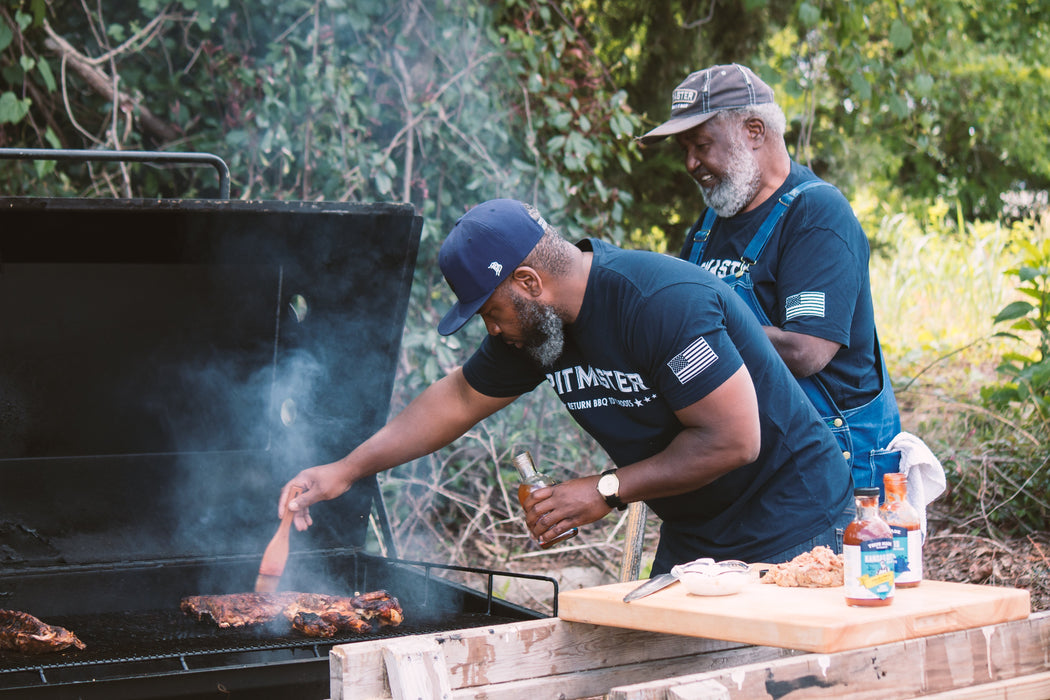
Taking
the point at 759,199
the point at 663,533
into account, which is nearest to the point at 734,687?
the point at 663,533

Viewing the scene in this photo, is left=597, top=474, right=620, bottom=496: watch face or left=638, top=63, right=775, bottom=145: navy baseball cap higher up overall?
left=638, top=63, right=775, bottom=145: navy baseball cap

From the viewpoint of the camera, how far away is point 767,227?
3078 mm

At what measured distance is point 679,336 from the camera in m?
2.41

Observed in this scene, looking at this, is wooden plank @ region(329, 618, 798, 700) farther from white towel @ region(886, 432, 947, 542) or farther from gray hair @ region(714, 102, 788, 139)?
gray hair @ region(714, 102, 788, 139)

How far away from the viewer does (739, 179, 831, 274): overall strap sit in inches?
121

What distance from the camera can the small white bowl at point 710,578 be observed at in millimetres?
2096

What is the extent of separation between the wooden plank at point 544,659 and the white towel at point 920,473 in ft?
2.57

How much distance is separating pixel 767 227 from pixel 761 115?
424 mm

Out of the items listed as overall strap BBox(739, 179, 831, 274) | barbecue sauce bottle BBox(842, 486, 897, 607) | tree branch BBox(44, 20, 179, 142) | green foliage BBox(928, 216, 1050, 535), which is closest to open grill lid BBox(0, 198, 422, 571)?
overall strap BBox(739, 179, 831, 274)

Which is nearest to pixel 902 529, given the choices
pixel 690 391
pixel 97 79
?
pixel 690 391

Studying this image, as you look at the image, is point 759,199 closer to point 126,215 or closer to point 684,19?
point 126,215

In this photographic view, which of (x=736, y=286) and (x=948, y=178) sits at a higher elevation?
(x=948, y=178)

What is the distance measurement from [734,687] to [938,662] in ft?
1.66

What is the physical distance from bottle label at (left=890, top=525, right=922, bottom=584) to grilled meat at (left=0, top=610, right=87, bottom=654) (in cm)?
225
